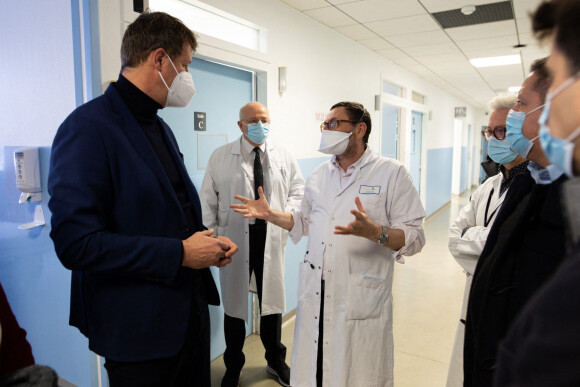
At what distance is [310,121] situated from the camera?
375 centimetres

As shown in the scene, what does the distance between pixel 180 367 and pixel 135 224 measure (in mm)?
532

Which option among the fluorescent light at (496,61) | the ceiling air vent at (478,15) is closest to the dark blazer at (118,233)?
the ceiling air vent at (478,15)

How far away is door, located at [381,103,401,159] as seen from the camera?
636cm

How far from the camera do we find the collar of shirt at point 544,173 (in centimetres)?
92

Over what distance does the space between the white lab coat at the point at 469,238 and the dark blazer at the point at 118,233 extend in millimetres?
1183

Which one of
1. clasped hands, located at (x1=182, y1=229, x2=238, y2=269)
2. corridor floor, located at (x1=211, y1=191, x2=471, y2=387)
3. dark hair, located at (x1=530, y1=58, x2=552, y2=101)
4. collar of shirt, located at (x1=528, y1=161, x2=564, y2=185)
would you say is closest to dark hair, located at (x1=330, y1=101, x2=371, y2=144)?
dark hair, located at (x1=530, y1=58, x2=552, y2=101)

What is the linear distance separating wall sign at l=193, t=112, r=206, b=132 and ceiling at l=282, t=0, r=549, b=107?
1407 mm

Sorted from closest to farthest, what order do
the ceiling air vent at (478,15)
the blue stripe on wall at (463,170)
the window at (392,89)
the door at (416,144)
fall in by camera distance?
the ceiling air vent at (478,15), the window at (392,89), the door at (416,144), the blue stripe on wall at (463,170)

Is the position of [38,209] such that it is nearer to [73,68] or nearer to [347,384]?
[73,68]

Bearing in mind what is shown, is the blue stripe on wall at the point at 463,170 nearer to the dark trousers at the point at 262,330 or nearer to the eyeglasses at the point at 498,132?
the eyeglasses at the point at 498,132

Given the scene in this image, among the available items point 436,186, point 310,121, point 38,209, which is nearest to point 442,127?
point 436,186

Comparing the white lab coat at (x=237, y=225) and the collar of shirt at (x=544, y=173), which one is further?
the white lab coat at (x=237, y=225)

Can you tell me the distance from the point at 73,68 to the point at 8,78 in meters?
0.45

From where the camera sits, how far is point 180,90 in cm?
138
